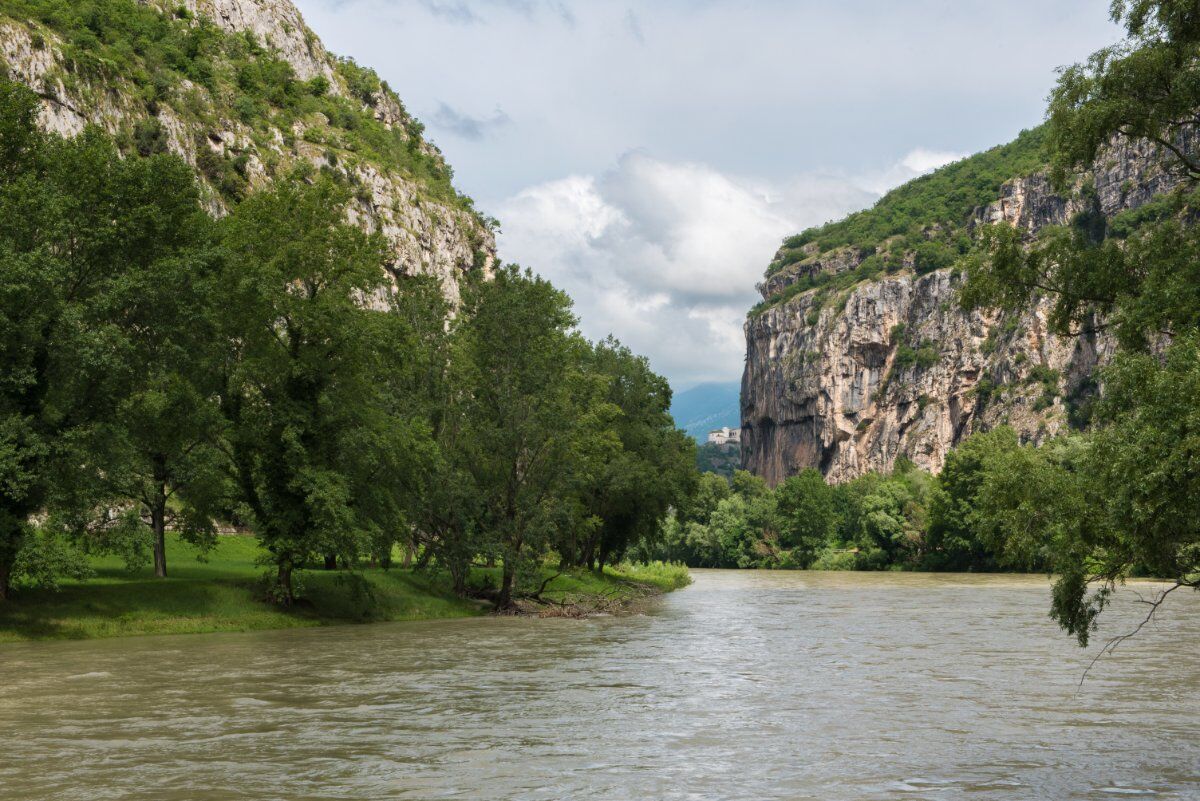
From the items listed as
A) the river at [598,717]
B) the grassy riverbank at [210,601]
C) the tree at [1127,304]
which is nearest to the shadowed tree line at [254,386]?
the grassy riverbank at [210,601]

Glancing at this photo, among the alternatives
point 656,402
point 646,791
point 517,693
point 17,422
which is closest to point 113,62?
point 656,402

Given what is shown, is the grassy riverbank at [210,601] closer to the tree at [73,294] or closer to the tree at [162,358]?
the tree at [73,294]

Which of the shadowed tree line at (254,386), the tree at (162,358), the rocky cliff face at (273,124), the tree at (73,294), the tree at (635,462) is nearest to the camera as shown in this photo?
the tree at (73,294)

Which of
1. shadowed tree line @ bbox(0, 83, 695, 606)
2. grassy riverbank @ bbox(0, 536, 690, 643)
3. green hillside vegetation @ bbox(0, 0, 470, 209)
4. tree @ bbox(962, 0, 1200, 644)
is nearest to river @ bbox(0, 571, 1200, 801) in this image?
grassy riverbank @ bbox(0, 536, 690, 643)

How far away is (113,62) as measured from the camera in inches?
3408

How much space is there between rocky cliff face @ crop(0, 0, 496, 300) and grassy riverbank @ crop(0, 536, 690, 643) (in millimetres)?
17723

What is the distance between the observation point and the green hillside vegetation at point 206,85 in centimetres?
8456

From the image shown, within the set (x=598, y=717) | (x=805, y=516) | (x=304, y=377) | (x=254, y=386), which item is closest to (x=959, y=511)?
(x=805, y=516)

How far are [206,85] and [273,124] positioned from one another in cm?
772

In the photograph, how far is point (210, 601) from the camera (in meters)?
41.3

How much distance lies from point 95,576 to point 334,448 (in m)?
10.2

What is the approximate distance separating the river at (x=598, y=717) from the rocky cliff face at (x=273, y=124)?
29.6m

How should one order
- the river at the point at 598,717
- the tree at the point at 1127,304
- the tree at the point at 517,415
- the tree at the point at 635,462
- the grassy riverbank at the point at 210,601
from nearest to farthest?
the tree at the point at 1127,304
the river at the point at 598,717
the grassy riverbank at the point at 210,601
the tree at the point at 517,415
the tree at the point at 635,462

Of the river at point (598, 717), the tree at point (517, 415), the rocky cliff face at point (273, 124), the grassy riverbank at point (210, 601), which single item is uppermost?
the rocky cliff face at point (273, 124)
